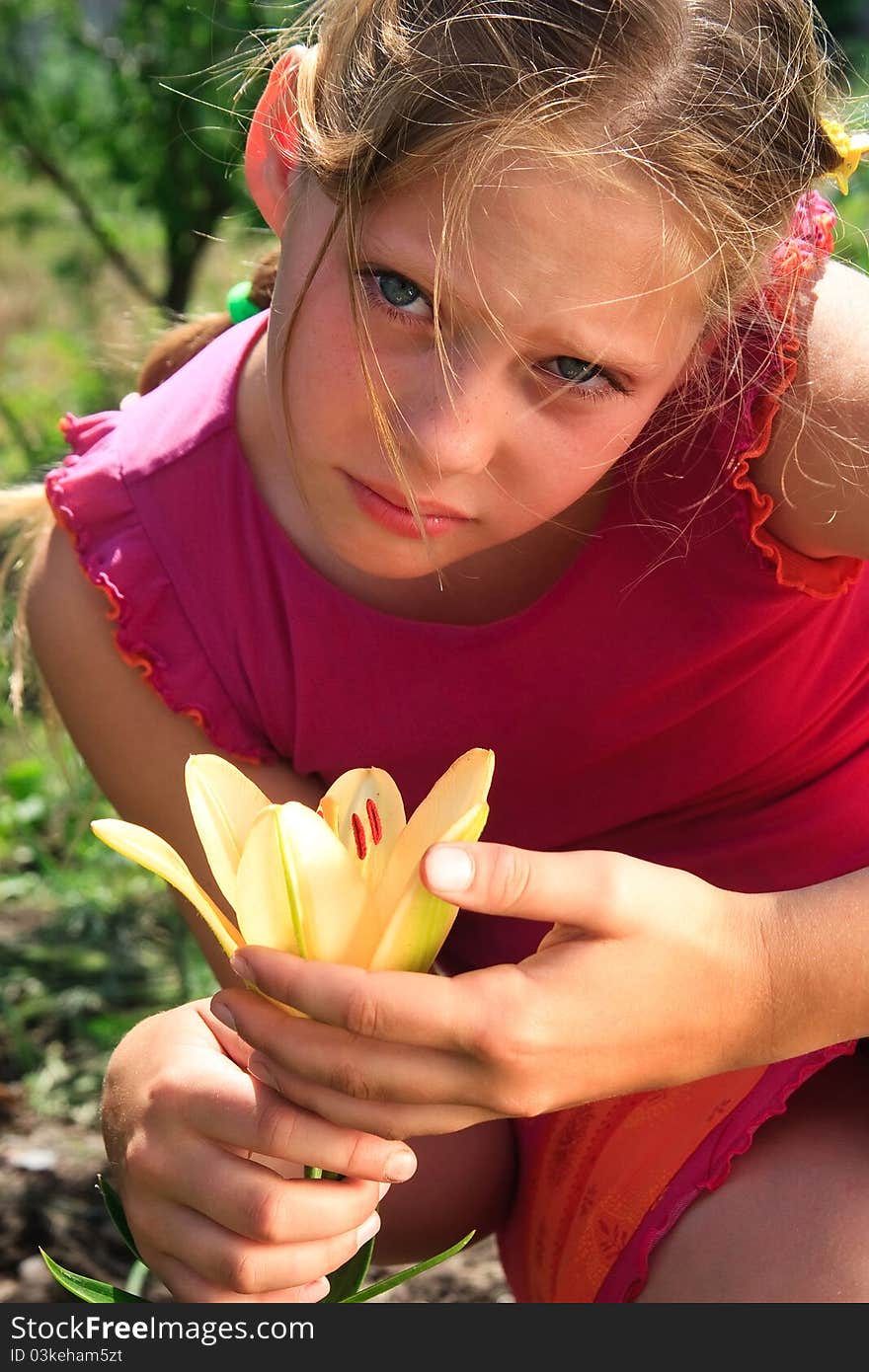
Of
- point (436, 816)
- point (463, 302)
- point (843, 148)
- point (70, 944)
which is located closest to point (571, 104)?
point (463, 302)

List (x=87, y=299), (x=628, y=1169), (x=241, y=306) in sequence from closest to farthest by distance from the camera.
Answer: (x=628, y=1169) → (x=241, y=306) → (x=87, y=299)

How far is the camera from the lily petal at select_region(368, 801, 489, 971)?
0.85m

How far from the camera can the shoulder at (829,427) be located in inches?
49.1

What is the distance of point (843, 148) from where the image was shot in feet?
3.88

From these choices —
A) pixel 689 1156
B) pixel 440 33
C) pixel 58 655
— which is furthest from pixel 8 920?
pixel 440 33

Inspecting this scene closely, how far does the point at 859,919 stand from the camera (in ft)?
3.75

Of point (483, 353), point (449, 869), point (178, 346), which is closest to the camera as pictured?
point (449, 869)

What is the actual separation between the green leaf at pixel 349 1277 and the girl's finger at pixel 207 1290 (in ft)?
0.04

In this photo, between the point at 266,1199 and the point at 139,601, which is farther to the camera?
the point at 139,601

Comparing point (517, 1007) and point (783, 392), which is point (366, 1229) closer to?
point (517, 1007)

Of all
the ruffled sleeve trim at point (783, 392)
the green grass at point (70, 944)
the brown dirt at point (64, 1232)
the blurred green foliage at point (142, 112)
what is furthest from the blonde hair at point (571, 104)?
the blurred green foliage at point (142, 112)

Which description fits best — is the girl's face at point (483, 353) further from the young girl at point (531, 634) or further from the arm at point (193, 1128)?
→ the arm at point (193, 1128)

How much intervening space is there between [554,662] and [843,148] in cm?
47

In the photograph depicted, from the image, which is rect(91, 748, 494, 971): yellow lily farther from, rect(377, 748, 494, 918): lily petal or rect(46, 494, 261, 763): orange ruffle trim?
rect(46, 494, 261, 763): orange ruffle trim
